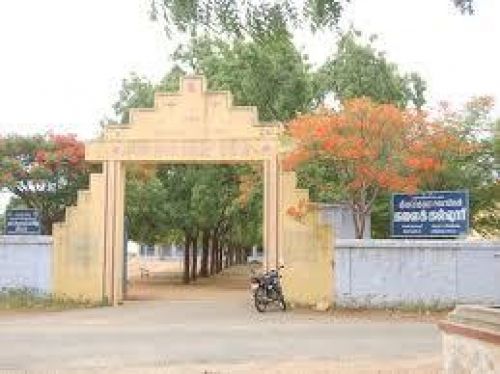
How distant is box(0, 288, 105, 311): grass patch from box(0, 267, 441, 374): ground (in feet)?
4.27

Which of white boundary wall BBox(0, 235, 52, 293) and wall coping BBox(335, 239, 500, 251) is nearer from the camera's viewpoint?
wall coping BBox(335, 239, 500, 251)

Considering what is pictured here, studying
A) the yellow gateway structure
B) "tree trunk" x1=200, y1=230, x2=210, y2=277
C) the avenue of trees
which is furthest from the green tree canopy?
the yellow gateway structure

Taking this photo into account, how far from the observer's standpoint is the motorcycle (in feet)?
87.5

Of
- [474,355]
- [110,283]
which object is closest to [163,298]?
[110,283]

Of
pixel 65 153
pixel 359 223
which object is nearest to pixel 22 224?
pixel 65 153

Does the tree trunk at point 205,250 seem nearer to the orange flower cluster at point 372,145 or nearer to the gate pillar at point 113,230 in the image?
the gate pillar at point 113,230

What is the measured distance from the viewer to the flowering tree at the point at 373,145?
27.2 meters

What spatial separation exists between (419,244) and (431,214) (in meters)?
1.15

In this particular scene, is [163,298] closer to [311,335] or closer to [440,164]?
[440,164]

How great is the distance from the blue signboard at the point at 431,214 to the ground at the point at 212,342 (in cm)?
323

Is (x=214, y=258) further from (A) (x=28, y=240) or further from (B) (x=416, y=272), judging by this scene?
(B) (x=416, y=272)

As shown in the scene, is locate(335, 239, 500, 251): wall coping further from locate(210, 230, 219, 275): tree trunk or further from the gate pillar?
locate(210, 230, 219, 275): tree trunk

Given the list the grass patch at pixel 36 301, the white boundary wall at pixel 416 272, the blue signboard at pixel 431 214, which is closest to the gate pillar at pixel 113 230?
the grass patch at pixel 36 301

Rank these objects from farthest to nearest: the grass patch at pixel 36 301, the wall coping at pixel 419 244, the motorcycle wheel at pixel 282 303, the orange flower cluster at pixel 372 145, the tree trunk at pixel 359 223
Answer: the tree trunk at pixel 359 223 → the grass patch at pixel 36 301 → the orange flower cluster at pixel 372 145 → the motorcycle wheel at pixel 282 303 → the wall coping at pixel 419 244
